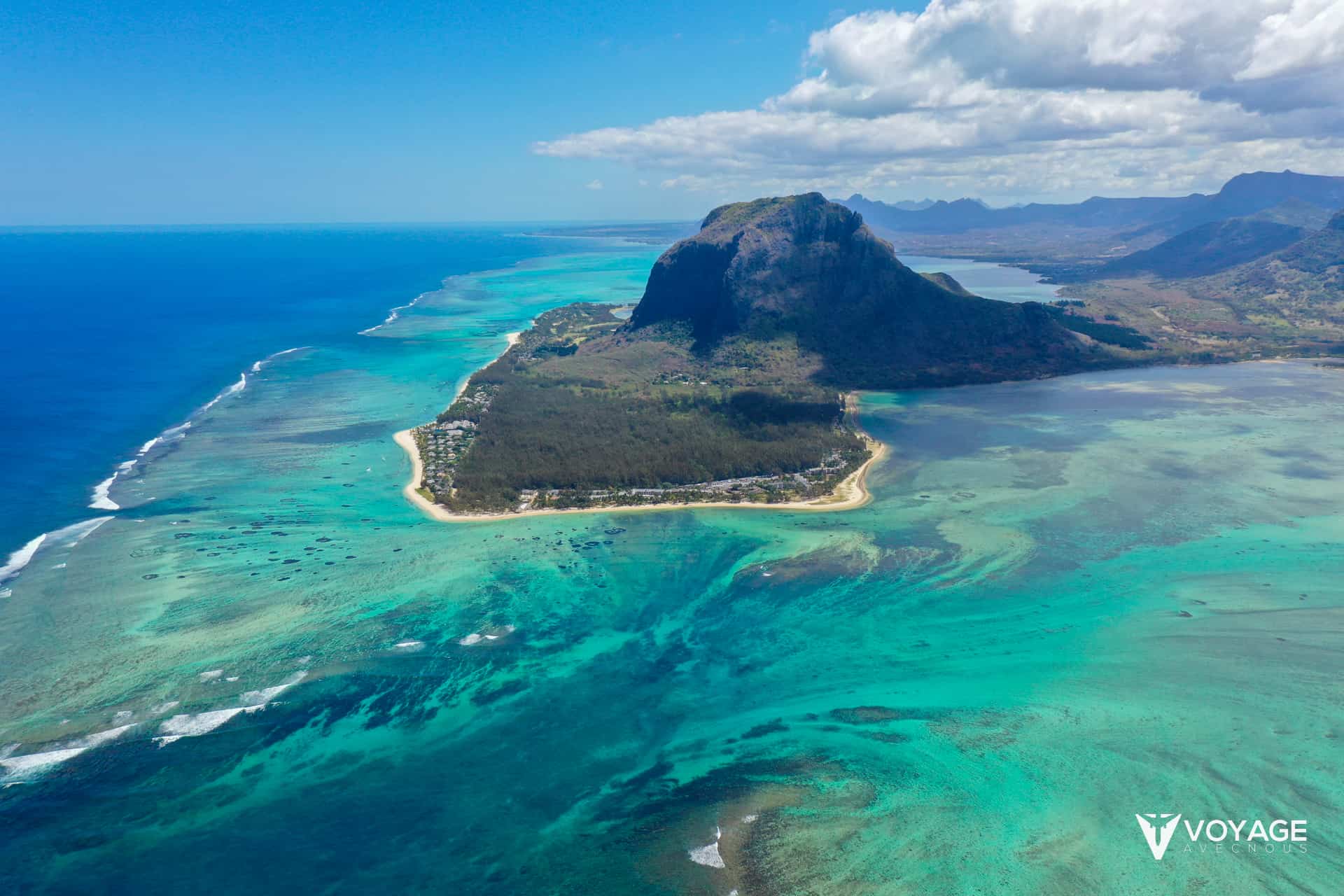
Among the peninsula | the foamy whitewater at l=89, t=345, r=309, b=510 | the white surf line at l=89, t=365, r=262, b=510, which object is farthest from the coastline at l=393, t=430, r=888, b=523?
the foamy whitewater at l=89, t=345, r=309, b=510

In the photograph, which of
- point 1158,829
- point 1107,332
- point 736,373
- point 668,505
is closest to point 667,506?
point 668,505

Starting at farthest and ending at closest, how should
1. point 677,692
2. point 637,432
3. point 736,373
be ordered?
point 736,373 < point 637,432 < point 677,692

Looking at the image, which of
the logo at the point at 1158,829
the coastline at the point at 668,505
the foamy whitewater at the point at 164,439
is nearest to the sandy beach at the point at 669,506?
the coastline at the point at 668,505

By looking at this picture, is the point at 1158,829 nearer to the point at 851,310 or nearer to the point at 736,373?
the point at 736,373

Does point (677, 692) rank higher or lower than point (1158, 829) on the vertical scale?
higher

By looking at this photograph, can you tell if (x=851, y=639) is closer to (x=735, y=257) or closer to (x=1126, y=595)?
(x=1126, y=595)

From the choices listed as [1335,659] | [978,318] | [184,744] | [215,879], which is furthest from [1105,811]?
[978,318]

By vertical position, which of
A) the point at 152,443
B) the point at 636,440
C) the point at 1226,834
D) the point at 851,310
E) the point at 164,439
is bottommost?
the point at 1226,834
